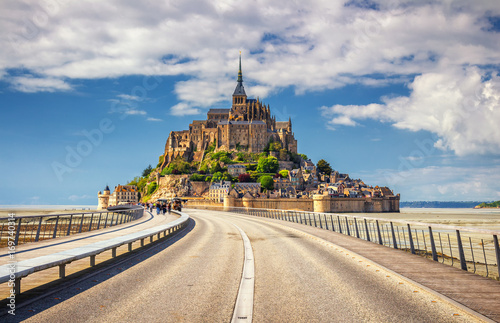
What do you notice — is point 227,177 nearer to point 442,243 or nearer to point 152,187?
point 152,187

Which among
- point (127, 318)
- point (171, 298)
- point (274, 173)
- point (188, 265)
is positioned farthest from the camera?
point (274, 173)

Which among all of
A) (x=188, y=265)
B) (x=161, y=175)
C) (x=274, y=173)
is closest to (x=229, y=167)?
(x=274, y=173)

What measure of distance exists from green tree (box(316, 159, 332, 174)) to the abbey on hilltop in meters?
11.6

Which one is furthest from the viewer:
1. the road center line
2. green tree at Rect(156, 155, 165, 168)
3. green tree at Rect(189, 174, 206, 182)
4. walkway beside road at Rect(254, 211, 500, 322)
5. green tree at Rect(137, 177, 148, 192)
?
green tree at Rect(156, 155, 165, 168)

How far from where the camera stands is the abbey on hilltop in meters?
161

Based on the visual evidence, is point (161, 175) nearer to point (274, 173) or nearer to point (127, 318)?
point (274, 173)

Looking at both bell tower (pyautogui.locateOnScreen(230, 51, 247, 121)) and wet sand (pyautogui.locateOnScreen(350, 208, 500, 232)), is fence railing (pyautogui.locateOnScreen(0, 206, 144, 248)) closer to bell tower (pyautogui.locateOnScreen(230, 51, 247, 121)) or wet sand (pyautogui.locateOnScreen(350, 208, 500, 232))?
wet sand (pyautogui.locateOnScreen(350, 208, 500, 232))

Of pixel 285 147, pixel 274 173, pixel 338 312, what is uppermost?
pixel 285 147

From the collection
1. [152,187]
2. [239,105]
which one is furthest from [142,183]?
A: [239,105]

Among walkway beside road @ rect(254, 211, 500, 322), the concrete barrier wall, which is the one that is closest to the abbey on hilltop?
the concrete barrier wall

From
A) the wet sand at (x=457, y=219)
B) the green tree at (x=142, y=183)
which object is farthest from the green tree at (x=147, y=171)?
the wet sand at (x=457, y=219)

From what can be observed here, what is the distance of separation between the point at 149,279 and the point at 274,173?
13898cm

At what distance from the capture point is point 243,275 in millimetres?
8844

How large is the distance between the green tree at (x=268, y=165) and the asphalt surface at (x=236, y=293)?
135593mm
